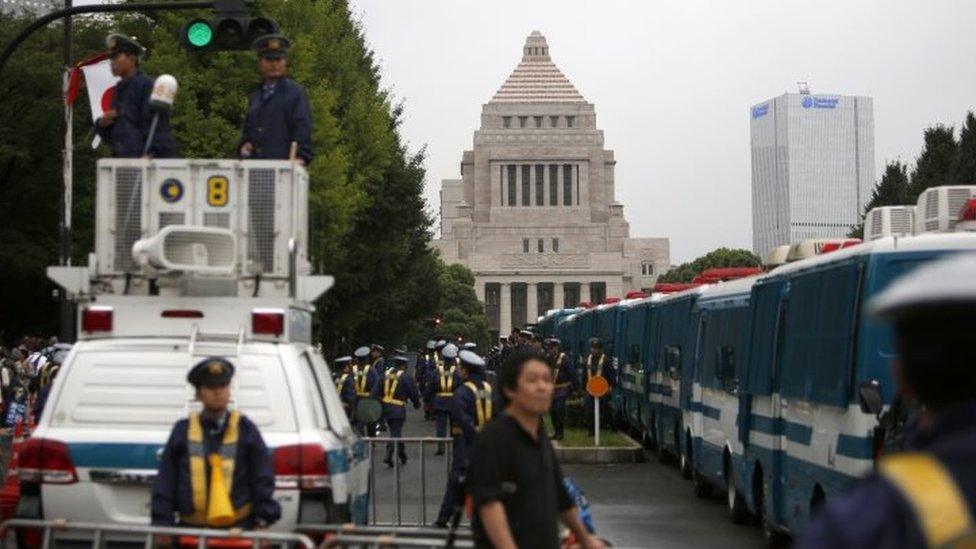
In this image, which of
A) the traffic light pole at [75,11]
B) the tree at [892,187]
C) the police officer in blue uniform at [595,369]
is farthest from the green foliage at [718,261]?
the traffic light pole at [75,11]

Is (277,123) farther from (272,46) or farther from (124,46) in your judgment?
(124,46)

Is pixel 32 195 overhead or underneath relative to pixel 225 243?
overhead

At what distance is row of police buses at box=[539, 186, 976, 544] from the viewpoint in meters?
11.9

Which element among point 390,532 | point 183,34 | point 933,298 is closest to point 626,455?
point 183,34

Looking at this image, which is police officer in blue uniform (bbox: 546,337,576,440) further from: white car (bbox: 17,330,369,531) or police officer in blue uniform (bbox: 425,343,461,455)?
white car (bbox: 17,330,369,531)

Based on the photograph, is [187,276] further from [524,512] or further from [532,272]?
[532,272]

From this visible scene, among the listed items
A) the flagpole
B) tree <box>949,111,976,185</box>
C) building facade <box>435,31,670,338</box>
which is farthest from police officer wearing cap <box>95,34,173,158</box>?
building facade <box>435,31,670,338</box>

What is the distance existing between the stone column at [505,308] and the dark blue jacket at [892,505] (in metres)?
183

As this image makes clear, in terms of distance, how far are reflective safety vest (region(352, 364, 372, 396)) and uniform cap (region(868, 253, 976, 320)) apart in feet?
81.5

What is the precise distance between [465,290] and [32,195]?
11097 cm

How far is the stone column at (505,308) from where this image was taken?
616 ft

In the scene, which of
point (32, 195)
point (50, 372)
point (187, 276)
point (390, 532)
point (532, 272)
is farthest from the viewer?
point (532, 272)

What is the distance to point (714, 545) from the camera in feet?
54.5

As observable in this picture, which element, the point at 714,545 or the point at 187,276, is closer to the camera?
the point at 187,276
